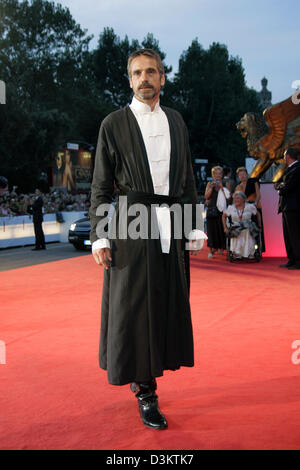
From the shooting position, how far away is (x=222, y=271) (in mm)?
9477

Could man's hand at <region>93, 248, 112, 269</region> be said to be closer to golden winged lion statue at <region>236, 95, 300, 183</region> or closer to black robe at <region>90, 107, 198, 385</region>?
black robe at <region>90, 107, 198, 385</region>

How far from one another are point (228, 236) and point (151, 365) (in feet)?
25.1

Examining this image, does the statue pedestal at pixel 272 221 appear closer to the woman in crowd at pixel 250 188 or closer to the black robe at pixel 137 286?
the woman in crowd at pixel 250 188

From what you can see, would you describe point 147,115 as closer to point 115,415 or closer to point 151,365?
point 151,365

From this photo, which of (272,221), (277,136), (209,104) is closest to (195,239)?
(272,221)

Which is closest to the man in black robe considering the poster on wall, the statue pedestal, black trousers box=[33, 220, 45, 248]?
the statue pedestal

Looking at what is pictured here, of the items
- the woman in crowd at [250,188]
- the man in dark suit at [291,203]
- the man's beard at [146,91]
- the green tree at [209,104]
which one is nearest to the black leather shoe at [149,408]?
the man's beard at [146,91]

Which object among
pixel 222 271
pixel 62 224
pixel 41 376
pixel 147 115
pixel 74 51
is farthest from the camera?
pixel 74 51

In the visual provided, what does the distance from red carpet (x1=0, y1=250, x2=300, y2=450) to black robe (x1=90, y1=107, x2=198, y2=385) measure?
0.32m

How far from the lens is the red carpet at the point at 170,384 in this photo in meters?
2.96

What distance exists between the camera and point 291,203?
9.42 meters

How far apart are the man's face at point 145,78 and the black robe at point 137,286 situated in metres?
0.13

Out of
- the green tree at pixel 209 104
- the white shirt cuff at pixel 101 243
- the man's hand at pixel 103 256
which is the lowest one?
the man's hand at pixel 103 256

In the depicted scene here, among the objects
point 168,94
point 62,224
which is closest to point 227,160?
point 168,94
